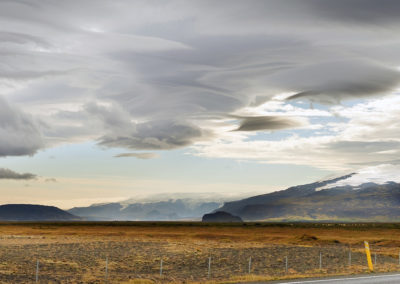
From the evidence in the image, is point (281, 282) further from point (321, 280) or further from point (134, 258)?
point (134, 258)

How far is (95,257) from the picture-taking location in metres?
51.6

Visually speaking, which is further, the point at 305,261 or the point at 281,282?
the point at 305,261

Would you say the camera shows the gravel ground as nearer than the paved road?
No

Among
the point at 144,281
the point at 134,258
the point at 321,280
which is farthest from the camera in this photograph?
the point at 134,258

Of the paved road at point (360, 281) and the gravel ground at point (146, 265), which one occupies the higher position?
the paved road at point (360, 281)

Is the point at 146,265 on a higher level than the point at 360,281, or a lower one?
lower

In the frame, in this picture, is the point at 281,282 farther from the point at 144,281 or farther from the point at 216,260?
the point at 216,260

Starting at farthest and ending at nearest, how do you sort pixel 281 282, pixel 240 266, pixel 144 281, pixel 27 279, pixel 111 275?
pixel 240 266 < pixel 111 275 < pixel 27 279 < pixel 144 281 < pixel 281 282

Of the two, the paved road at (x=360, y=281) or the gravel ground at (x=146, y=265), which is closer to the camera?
the paved road at (x=360, y=281)

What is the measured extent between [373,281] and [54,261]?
31.4 meters

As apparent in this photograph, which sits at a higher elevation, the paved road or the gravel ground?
the paved road

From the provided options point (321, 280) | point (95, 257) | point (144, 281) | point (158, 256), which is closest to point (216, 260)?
point (158, 256)

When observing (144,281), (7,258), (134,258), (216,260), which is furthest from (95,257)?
(144,281)

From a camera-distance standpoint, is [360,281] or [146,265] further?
Result: [146,265]
